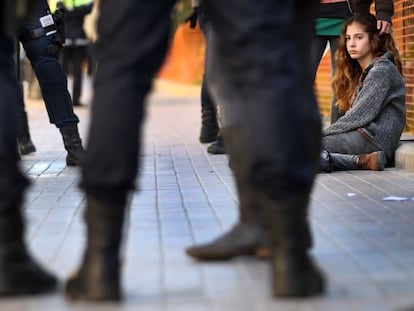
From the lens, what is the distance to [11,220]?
3273 millimetres

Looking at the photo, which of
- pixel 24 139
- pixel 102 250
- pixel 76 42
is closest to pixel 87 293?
pixel 102 250

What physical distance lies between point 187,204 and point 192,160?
2264 millimetres

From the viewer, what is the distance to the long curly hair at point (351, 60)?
702 cm

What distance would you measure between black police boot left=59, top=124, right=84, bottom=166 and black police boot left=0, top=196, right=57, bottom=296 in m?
3.77

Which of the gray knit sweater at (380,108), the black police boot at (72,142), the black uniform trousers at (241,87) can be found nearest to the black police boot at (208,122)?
the black police boot at (72,142)

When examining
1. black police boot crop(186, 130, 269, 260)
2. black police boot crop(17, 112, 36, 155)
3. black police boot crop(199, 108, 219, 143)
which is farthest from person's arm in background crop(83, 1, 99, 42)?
black police boot crop(199, 108, 219, 143)

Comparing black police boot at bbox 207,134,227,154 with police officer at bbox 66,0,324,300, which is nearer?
police officer at bbox 66,0,324,300

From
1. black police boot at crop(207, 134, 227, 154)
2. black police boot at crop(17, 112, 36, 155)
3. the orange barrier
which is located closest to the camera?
black police boot at crop(207, 134, 227, 154)

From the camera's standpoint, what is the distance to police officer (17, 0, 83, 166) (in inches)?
269

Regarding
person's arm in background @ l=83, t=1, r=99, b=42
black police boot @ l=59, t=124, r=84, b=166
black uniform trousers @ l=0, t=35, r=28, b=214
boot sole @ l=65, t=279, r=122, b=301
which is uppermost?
person's arm in background @ l=83, t=1, r=99, b=42

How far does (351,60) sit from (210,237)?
319cm

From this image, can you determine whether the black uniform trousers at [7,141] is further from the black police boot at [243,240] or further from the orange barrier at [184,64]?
the orange barrier at [184,64]

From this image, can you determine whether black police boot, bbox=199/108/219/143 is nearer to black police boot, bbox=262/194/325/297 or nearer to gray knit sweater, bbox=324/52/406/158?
gray knit sweater, bbox=324/52/406/158

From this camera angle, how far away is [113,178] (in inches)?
123
